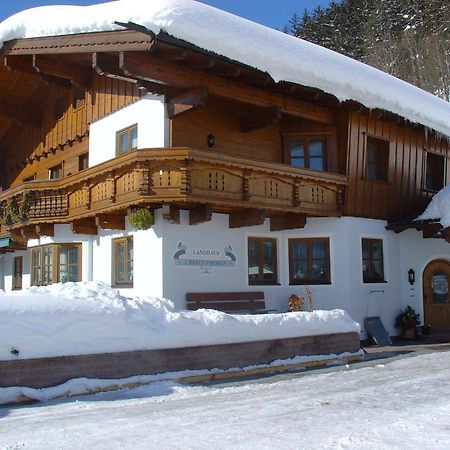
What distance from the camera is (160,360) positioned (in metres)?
10.2

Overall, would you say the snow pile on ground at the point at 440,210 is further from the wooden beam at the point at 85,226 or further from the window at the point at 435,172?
the wooden beam at the point at 85,226

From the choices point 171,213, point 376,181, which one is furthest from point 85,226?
point 376,181

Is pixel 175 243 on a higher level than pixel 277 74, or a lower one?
lower

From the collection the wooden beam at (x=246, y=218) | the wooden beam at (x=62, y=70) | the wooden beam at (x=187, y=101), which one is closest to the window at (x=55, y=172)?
the wooden beam at (x=62, y=70)

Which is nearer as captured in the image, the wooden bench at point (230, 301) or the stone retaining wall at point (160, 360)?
the stone retaining wall at point (160, 360)

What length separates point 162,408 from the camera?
8.00 metres

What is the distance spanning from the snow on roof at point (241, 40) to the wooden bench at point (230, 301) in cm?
512

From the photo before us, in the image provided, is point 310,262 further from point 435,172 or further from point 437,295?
point 435,172

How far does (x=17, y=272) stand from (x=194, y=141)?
9804 mm

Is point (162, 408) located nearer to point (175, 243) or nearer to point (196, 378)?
point (196, 378)

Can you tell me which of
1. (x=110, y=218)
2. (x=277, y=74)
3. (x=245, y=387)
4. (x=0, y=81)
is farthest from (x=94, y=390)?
(x=0, y=81)

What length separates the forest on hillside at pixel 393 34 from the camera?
46.8m

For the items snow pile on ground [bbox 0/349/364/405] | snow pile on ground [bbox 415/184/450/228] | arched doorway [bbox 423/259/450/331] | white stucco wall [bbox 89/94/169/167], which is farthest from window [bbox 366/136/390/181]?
snow pile on ground [bbox 0/349/364/405]

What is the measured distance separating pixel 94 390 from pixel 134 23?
7.10m
